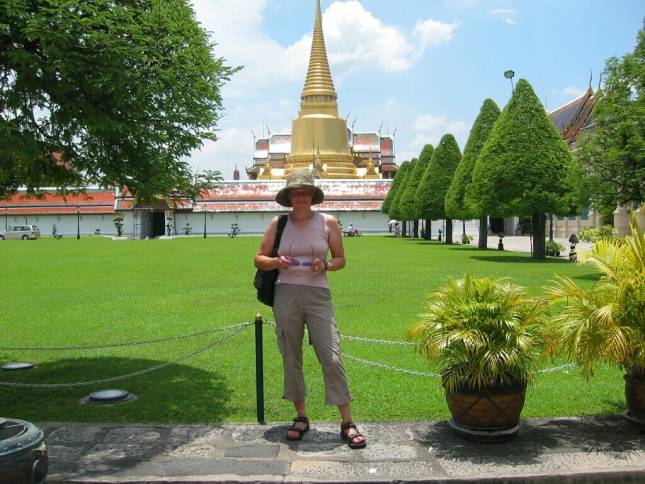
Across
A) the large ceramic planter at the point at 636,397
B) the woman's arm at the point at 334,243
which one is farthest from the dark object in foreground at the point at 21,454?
the large ceramic planter at the point at 636,397

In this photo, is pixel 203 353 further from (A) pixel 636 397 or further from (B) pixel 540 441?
(A) pixel 636 397

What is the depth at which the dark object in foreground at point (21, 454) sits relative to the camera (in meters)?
3.44

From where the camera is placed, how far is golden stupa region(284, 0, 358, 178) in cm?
7088

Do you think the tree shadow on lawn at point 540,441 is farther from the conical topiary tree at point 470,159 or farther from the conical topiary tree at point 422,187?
the conical topiary tree at point 422,187

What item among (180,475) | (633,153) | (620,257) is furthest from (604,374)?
(633,153)

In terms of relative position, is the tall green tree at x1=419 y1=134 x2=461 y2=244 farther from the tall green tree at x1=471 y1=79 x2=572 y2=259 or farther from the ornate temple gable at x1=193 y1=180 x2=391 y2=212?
the ornate temple gable at x1=193 y1=180 x2=391 y2=212

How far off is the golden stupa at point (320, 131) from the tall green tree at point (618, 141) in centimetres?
5382

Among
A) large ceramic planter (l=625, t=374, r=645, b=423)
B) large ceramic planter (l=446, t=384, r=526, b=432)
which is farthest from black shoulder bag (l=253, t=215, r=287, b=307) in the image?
large ceramic planter (l=625, t=374, r=645, b=423)

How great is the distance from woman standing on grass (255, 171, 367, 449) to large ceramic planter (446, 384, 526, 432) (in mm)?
803

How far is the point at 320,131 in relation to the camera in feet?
235

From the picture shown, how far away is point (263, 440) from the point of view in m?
5.11

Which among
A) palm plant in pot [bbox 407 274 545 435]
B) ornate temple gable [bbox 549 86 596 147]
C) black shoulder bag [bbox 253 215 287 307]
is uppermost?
ornate temple gable [bbox 549 86 596 147]

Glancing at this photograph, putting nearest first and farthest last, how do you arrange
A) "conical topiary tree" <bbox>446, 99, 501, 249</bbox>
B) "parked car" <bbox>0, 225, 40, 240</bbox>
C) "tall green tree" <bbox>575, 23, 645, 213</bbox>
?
"tall green tree" <bbox>575, 23, 645, 213</bbox>
"conical topiary tree" <bbox>446, 99, 501, 249</bbox>
"parked car" <bbox>0, 225, 40, 240</bbox>

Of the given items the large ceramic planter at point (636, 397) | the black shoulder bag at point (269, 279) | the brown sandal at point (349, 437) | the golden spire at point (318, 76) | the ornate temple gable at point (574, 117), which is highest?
the golden spire at point (318, 76)
